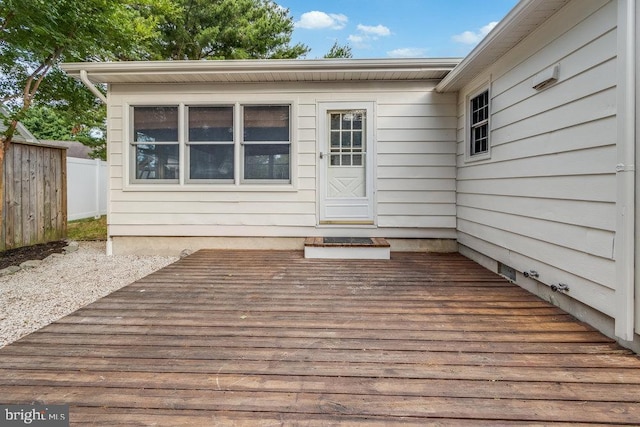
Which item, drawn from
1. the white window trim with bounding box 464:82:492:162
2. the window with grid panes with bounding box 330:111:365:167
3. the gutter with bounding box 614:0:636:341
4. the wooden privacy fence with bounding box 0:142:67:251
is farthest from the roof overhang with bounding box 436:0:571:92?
the wooden privacy fence with bounding box 0:142:67:251

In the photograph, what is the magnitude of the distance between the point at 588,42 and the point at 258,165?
3.91 meters

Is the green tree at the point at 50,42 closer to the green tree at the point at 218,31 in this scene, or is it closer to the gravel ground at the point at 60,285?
the gravel ground at the point at 60,285

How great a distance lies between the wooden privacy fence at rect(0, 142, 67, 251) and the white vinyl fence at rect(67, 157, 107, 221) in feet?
7.45

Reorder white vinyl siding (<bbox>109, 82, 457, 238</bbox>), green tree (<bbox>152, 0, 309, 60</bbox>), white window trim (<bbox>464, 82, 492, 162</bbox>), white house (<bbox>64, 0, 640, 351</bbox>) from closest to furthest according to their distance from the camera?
white window trim (<bbox>464, 82, 492, 162</bbox>), white house (<bbox>64, 0, 640, 351</bbox>), white vinyl siding (<bbox>109, 82, 457, 238</bbox>), green tree (<bbox>152, 0, 309, 60</bbox>)

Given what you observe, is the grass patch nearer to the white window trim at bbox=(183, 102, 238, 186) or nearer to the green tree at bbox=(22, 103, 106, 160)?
the green tree at bbox=(22, 103, 106, 160)

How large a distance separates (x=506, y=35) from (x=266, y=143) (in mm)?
3210

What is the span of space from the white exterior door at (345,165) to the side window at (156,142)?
2205 mm

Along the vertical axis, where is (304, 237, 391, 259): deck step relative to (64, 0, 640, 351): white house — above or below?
below

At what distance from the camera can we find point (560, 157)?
2695mm

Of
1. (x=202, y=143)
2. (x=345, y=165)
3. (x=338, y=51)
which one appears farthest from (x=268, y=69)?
(x=338, y=51)

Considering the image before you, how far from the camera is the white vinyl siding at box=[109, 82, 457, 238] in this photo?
490cm

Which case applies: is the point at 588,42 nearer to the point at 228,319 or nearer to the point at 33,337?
the point at 228,319

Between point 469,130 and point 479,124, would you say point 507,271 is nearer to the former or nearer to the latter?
point 479,124

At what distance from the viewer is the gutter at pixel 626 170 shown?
6.44 ft
